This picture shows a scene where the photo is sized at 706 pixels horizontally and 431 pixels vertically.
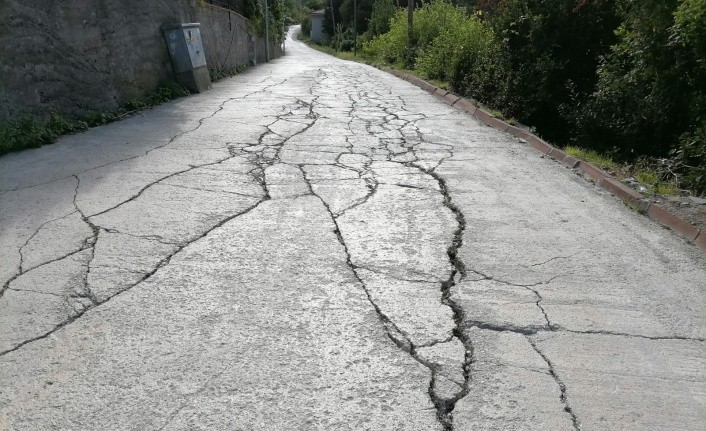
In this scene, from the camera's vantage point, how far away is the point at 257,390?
242 centimetres

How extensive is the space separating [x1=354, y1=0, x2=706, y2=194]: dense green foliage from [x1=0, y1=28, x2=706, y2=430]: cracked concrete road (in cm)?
186

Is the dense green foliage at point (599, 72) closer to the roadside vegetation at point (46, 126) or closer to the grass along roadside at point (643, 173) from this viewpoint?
the grass along roadside at point (643, 173)

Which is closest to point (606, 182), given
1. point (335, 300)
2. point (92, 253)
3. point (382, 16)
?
point (335, 300)

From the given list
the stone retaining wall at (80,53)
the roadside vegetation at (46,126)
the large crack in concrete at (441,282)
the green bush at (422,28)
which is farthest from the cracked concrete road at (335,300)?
the green bush at (422,28)

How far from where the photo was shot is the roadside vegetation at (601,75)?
19.2 feet

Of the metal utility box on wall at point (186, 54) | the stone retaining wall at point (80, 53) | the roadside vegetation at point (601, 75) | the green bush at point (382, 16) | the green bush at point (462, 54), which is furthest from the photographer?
the green bush at point (382, 16)

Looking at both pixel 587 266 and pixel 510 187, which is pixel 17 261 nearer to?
pixel 587 266

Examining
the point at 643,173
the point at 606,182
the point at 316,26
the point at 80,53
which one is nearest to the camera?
the point at 606,182

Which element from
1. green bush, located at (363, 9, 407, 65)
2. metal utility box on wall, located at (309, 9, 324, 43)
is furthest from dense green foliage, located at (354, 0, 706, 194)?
metal utility box on wall, located at (309, 9, 324, 43)

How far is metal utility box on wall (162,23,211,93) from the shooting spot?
10820 millimetres

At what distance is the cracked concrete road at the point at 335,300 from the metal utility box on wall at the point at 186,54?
563 centimetres

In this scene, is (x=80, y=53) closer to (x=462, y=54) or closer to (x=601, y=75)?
(x=601, y=75)

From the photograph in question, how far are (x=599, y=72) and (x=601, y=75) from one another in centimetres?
9

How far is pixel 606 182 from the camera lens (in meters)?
5.55
